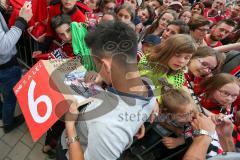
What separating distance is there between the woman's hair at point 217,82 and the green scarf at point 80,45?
119cm

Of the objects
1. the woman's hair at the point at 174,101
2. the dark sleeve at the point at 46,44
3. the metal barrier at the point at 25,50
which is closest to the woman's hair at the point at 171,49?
the woman's hair at the point at 174,101

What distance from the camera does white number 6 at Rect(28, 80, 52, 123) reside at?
1.85 metres

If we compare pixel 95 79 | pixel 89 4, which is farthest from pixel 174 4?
pixel 95 79

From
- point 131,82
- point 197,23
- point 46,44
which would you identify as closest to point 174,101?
point 131,82

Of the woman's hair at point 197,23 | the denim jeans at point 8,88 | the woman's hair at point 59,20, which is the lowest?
the denim jeans at point 8,88

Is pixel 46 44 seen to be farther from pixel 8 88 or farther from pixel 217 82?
pixel 217 82

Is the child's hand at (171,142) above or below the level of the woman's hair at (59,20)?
below

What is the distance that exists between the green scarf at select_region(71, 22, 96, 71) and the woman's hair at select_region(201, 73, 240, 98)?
119 centimetres

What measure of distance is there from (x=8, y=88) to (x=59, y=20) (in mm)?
988

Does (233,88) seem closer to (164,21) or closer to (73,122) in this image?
(73,122)

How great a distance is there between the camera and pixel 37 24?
3.09 metres

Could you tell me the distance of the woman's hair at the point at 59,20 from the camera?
2832 millimetres

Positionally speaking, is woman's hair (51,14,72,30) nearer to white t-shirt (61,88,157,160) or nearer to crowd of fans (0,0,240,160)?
crowd of fans (0,0,240,160)

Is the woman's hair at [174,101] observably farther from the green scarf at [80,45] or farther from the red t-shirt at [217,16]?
the red t-shirt at [217,16]
